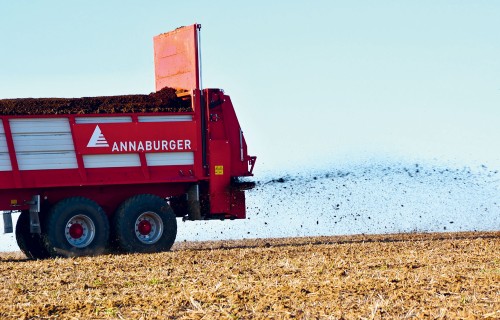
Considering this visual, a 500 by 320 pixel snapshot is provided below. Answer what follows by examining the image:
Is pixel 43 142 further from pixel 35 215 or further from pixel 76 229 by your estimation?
pixel 76 229

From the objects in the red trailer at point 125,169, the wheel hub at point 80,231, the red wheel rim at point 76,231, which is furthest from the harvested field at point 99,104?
the red wheel rim at point 76,231

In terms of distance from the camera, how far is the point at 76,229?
1758 centimetres

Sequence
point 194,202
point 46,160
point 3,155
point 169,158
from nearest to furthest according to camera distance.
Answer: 1. point 3,155
2. point 46,160
3. point 169,158
4. point 194,202

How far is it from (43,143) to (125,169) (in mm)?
1535

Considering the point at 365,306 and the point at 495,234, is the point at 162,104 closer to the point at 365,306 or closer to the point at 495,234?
the point at 495,234

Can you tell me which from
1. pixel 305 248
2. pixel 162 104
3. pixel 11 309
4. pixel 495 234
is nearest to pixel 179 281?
pixel 11 309

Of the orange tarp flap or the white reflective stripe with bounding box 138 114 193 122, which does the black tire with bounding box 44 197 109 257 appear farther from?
the orange tarp flap

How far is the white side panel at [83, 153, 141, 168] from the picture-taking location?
17.7 metres

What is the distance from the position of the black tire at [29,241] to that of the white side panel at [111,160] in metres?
1.74

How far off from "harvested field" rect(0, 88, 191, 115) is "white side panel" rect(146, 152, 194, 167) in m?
0.79

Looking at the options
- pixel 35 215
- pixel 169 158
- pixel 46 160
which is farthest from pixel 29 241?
pixel 169 158

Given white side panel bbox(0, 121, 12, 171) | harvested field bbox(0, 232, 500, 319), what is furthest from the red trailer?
harvested field bbox(0, 232, 500, 319)

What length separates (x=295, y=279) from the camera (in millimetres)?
11703

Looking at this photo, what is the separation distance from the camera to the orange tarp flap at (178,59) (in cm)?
1858
